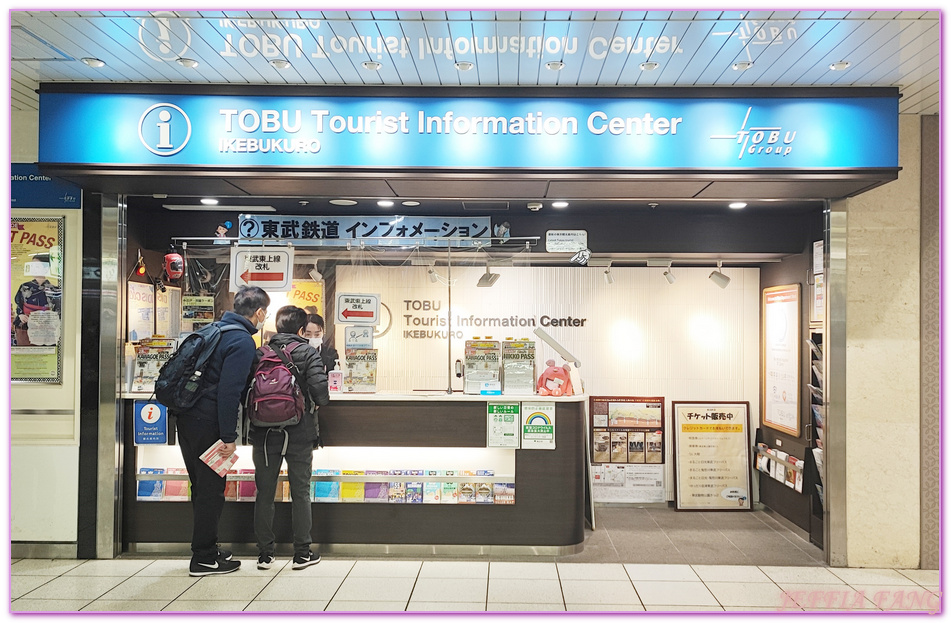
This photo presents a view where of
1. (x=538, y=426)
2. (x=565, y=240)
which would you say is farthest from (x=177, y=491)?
(x=565, y=240)

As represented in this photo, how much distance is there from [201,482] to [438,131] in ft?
8.34

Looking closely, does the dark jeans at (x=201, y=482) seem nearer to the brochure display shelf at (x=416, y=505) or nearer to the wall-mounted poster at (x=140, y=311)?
the brochure display shelf at (x=416, y=505)

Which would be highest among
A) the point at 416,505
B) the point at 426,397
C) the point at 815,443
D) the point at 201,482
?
the point at 426,397

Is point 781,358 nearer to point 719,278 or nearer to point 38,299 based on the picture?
point 719,278

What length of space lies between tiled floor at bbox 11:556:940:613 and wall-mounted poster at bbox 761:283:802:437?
4.52 ft

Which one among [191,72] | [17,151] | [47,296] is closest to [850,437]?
[191,72]

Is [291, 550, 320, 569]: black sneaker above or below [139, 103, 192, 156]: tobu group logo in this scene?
below

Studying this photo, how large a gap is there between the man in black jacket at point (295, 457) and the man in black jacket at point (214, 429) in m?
0.18

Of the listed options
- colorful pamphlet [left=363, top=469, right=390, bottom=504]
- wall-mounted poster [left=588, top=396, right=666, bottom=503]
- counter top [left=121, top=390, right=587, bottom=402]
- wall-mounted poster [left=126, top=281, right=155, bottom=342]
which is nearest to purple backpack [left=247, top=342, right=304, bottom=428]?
counter top [left=121, top=390, right=587, bottom=402]

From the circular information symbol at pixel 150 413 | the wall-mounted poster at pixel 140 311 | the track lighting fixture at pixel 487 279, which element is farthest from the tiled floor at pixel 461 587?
the track lighting fixture at pixel 487 279

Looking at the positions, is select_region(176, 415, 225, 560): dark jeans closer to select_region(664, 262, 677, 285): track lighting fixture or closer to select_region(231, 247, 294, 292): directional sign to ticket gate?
select_region(231, 247, 294, 292): directional sign to ticket gate

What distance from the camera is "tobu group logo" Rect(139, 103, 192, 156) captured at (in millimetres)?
4102

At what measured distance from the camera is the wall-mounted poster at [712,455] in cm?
583

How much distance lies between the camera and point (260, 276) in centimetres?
489
